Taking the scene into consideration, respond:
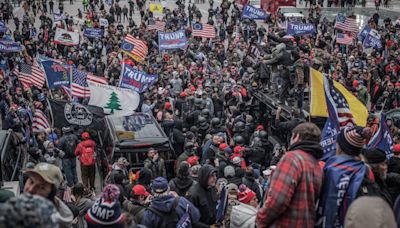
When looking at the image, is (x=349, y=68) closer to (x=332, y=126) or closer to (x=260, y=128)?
(x=260, y=128)

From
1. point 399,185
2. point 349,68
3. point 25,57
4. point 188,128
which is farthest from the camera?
point 25,57

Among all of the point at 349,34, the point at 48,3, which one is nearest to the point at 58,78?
the point at 349,34

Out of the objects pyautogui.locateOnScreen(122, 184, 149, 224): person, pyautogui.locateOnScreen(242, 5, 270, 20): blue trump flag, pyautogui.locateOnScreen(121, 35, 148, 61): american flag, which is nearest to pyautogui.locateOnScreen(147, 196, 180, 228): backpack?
pyautogui.locateOnScreen(122, 184, 149, 224): person

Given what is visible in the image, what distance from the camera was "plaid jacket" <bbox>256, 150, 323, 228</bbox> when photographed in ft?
13.8

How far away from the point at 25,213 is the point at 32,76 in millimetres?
Result: 15789

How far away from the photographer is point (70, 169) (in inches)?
509

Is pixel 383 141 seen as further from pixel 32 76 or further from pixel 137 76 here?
pixel 32 76

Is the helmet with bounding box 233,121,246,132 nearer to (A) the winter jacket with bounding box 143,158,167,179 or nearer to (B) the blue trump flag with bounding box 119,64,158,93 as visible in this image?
(A) the winter jacket with bounding box 143,158,167,179

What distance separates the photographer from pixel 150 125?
508 inches

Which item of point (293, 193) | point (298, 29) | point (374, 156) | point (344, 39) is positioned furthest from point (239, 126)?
point (344, 39)

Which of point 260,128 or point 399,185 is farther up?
point 399,185

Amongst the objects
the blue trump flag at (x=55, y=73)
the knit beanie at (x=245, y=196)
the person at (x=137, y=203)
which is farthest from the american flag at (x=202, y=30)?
the knit beanie at (x=245, y=196)

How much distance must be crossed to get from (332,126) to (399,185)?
1.69 metres

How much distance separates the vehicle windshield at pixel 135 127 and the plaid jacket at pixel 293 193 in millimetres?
7989
